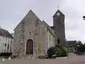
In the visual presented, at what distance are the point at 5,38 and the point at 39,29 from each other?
2348cm

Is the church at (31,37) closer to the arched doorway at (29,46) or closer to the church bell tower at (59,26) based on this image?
the arched doorway at (29,46)

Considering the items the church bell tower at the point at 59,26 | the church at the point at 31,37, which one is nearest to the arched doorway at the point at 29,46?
the church at the point at 31,37

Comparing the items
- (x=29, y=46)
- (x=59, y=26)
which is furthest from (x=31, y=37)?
(x=59, y=26)

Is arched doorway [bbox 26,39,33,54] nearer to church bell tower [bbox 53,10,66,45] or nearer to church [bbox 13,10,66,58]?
church [bbox 13,10,66,58]

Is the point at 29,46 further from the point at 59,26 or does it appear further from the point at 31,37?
the point at 59,26

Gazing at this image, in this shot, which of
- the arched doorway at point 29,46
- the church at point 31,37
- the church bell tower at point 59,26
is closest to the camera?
the church at point 31,37

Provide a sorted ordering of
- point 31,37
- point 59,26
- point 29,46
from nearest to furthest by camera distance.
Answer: point 31,37 → point 29,46 → point 59,26

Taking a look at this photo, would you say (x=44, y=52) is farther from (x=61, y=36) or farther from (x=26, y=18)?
(x=61, y=36)

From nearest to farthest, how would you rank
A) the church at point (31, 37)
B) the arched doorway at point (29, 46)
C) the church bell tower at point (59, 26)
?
the church at point (31, 37) < the arched doorway at point (29, 46) < the church bell tower at point (59, 26)

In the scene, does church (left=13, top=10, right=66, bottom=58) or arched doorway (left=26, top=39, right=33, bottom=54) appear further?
arched doorway (left=26, top=39, right=33, bottom=54)

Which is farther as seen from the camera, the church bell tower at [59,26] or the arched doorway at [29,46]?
the church bell tower at [59,26]

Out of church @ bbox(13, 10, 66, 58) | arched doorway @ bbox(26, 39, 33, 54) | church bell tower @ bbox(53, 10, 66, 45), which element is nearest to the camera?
church @ bbox(13, 10, 66, 58)

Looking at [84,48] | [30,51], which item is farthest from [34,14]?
[84,48]

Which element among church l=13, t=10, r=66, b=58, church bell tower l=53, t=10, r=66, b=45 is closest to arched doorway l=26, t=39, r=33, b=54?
church l=13, t=10, r=66, b=58
